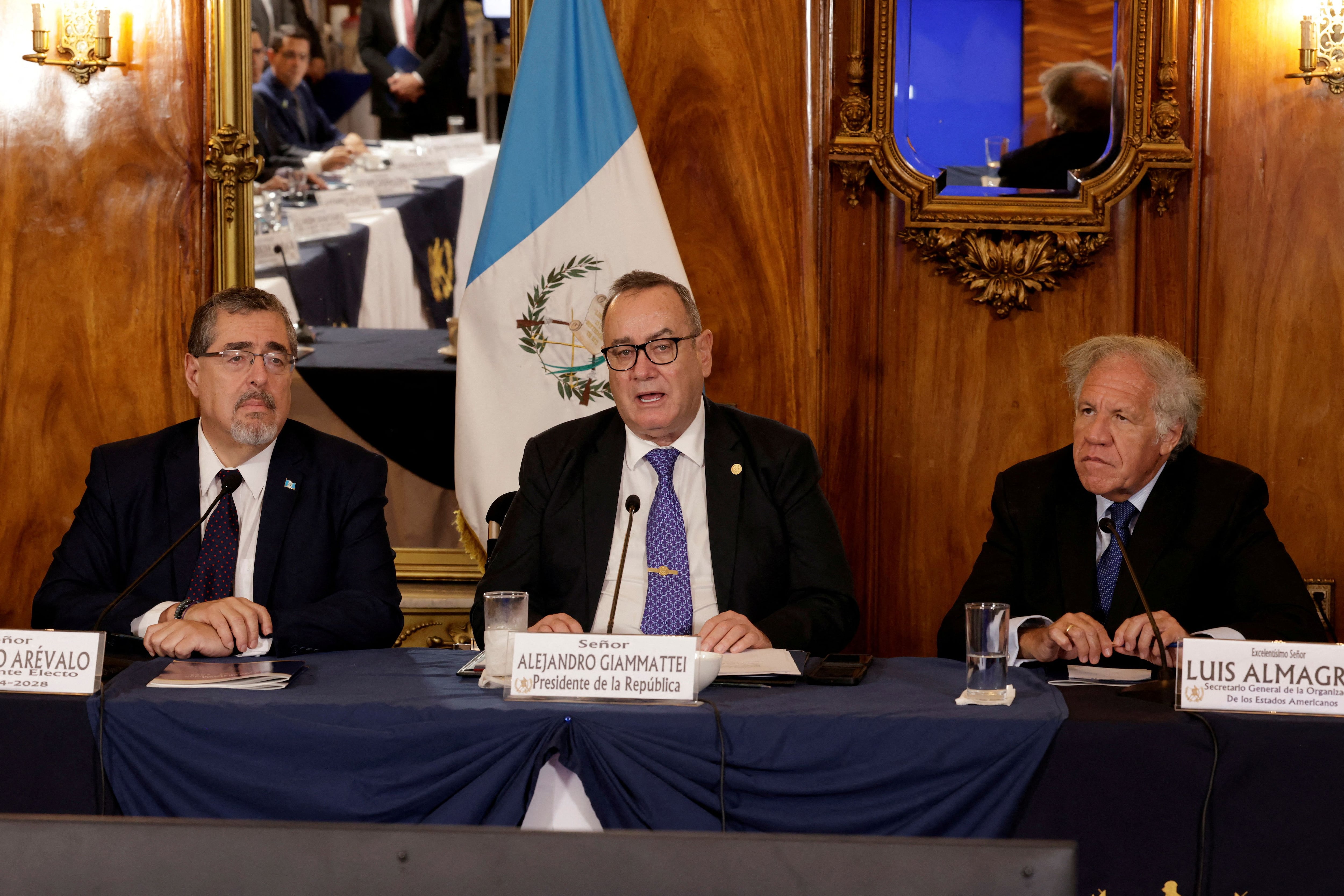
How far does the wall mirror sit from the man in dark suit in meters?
1.21

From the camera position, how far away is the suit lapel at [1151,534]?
2.59m

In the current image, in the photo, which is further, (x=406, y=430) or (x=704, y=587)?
(x=406, y=430)

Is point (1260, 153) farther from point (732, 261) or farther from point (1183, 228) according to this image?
point (732, 261)

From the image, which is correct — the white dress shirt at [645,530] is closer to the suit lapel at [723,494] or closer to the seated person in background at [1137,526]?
the suit lapel at [723,494]

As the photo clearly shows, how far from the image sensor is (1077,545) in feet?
8.77

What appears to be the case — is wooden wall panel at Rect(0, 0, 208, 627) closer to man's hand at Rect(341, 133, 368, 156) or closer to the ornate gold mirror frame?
man's hand at Rect(341, 133, 368, 156)

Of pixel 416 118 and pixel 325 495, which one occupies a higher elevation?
pixel 416 118

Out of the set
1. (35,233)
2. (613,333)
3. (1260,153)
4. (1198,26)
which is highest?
(1198,26)

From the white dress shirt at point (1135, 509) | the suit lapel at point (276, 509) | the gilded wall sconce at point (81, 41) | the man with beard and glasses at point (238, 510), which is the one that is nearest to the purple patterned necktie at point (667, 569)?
the man with beard and glasses at point (238, 510)

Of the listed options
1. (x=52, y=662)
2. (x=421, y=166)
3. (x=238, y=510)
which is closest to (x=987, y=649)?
(x=52, y=662)

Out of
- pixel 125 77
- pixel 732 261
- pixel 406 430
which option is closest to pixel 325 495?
pixel 406 430

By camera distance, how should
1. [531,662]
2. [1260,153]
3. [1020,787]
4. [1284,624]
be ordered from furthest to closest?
[1260,153]
[1284,624]
[531,662]
[1020,787]

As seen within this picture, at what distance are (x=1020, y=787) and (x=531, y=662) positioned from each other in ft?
2.33

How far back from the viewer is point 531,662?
6.21 ft
